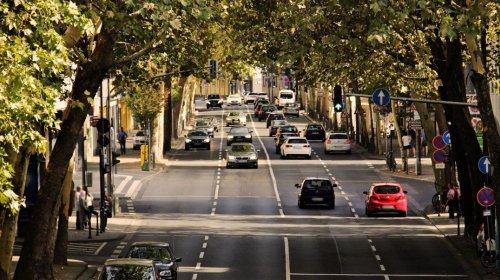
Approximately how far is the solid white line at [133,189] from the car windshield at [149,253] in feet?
94.7

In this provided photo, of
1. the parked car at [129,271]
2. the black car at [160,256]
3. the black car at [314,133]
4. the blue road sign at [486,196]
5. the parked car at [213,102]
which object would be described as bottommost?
the black car at [160,256]

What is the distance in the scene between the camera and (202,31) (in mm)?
45438

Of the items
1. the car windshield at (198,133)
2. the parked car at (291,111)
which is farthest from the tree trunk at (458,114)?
the parked car at (291,111)

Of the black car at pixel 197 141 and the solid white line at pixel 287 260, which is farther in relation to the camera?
the black car at pixel 197 141

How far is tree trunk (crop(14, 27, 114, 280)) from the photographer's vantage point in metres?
33.4

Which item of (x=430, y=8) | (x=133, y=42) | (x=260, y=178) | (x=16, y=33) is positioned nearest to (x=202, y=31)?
(x=133, y=42)

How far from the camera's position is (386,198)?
56750 mm

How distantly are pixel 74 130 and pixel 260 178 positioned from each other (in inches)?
1564

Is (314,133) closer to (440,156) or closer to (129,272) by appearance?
(440,156)

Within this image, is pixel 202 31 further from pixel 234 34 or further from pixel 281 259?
pixel 281 259

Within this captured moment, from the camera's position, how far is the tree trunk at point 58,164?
33.4 metres

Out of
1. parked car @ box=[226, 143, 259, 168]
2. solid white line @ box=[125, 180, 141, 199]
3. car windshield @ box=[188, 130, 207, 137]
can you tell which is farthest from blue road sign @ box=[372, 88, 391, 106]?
car windshield @ box=[188, 130, 207, 137]

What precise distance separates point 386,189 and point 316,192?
15.0 feet

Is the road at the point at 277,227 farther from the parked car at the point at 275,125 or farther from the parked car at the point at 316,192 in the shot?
the parked car at the point at 275,125
